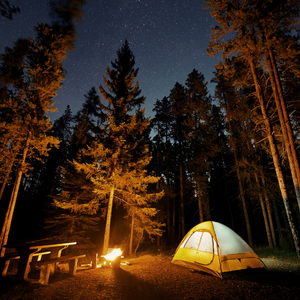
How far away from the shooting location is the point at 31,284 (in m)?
5.02

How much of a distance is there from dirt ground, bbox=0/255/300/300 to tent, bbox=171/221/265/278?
0.32 m

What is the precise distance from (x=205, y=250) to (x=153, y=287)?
9.24 feet

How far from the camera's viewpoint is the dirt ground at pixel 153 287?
4.52m

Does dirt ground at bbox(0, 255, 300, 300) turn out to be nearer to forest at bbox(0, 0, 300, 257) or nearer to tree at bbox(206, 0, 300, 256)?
forest at bbox(0, 0, 300, 257)

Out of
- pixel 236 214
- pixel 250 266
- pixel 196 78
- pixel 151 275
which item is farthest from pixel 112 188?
pixel 236 214

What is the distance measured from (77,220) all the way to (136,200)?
19.0 feet

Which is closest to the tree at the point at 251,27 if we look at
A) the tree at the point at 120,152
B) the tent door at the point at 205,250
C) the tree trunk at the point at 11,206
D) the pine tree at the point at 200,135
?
the tent door at the point at 205,250

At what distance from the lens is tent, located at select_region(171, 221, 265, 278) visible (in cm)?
657

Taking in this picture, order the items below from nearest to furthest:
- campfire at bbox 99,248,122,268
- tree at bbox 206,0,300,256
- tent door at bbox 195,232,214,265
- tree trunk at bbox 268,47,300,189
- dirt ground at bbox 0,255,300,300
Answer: dirt ground at bbox 0,255,300,300
tent door at bbox 195,232,214,265
campfire at bbox 99,248,122,268
tree trunk at bbox 268,47,300,189
tree at bbox 206,0,300,256

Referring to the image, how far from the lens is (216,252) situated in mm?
6840

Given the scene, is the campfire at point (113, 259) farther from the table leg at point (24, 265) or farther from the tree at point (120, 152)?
the table leg at point (24, 265)

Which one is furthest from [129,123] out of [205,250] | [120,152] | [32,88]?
[205,250]

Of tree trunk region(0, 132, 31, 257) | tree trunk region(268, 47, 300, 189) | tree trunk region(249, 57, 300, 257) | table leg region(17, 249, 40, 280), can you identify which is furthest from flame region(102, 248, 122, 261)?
tree trunk region(268, 47, 300, 189)

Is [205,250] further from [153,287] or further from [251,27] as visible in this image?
[251,27]
